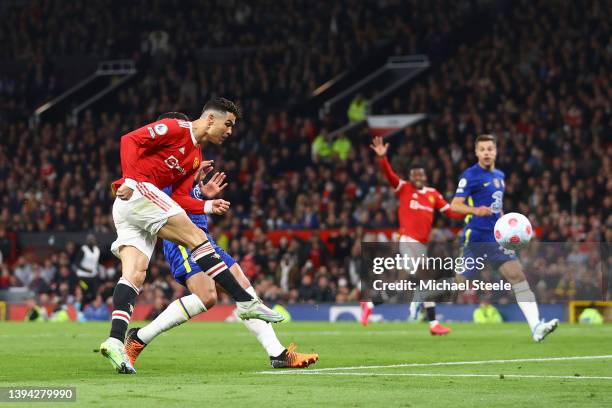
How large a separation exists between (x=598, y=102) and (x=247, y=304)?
20.3 metres

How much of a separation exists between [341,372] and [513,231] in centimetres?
509

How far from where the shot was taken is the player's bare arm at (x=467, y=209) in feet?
47.5

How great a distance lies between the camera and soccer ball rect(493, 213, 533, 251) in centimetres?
1432

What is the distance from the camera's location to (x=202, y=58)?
133 ft

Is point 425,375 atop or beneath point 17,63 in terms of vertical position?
beneath

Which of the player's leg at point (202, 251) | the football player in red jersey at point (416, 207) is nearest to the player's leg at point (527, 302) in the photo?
the football player in red jersey at point (416, 207)

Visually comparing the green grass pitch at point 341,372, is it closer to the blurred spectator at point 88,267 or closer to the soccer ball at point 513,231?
the soccer ball at point 513,231

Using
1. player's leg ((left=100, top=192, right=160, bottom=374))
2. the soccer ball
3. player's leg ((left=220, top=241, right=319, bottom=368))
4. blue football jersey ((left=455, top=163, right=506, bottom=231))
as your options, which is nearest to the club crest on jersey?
player's leg ((left=100, top=192, right=160, bottom=374))

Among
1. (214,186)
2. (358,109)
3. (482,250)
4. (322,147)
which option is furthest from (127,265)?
(358,109)

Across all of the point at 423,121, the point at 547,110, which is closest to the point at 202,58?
the point at 423,121

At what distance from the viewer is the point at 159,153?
10148 mm

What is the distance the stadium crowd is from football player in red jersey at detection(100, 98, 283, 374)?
44.2 ft

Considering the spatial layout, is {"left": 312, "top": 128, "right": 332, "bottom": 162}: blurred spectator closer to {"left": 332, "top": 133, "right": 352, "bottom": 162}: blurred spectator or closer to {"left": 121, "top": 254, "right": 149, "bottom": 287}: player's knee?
{"left": 332, "top": 133, "right": 352, "bottom": 162}: blurred spectator

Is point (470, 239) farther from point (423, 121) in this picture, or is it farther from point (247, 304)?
point (423, 121)
